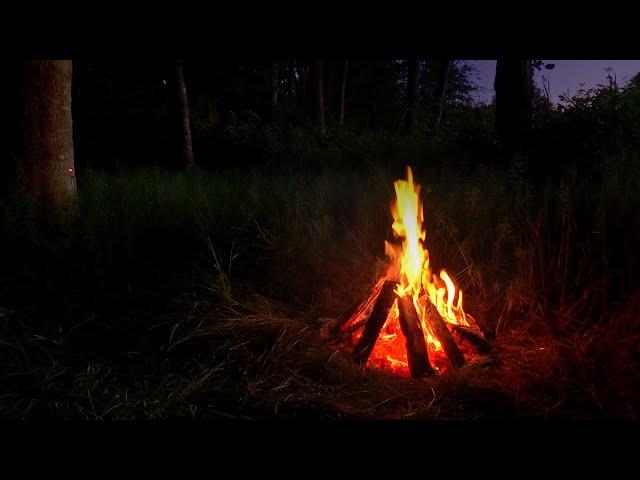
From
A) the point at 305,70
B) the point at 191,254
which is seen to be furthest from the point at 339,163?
the point at 305,70

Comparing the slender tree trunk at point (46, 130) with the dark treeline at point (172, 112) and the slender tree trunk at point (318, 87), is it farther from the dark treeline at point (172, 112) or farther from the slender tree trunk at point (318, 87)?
the slender tree trunk at point (318, 87)

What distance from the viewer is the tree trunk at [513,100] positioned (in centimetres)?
921

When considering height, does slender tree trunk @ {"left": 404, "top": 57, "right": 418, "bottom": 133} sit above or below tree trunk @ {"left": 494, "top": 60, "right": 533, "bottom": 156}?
above

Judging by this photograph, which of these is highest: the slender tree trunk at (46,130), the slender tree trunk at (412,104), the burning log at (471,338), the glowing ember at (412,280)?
the slender tree trunk at (412,104)

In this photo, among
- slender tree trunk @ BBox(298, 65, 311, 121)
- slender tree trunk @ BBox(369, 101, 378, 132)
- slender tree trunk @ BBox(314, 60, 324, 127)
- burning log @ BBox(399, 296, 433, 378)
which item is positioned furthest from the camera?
slender tree trunk @ BBox(298, 65, 311, 121)

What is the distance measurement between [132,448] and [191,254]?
2810mm

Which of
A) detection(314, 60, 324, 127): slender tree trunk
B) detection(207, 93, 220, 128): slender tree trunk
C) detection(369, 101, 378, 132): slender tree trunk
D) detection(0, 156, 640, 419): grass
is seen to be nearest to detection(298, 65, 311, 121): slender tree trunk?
detection(369, 101, 378, 132): slender tree trunk

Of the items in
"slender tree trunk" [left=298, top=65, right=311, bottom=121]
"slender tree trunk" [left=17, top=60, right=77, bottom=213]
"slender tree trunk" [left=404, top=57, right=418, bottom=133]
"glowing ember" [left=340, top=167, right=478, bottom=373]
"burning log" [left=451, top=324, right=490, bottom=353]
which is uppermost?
"slender tree trunk" [left=298, top=65, right=311, bottom=121]

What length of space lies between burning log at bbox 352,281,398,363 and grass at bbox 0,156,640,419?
11cm

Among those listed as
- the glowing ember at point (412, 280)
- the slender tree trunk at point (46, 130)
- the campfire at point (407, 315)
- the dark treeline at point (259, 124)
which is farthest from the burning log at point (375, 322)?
the slender tree trunk at point (46, 130)

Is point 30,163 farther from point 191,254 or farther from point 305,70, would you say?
point 305,70

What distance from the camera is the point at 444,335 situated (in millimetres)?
3352

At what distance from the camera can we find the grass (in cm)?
284

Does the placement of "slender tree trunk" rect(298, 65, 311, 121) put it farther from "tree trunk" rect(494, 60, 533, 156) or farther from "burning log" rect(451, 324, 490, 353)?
"burning log" rect(451, 324, 490, 353)
